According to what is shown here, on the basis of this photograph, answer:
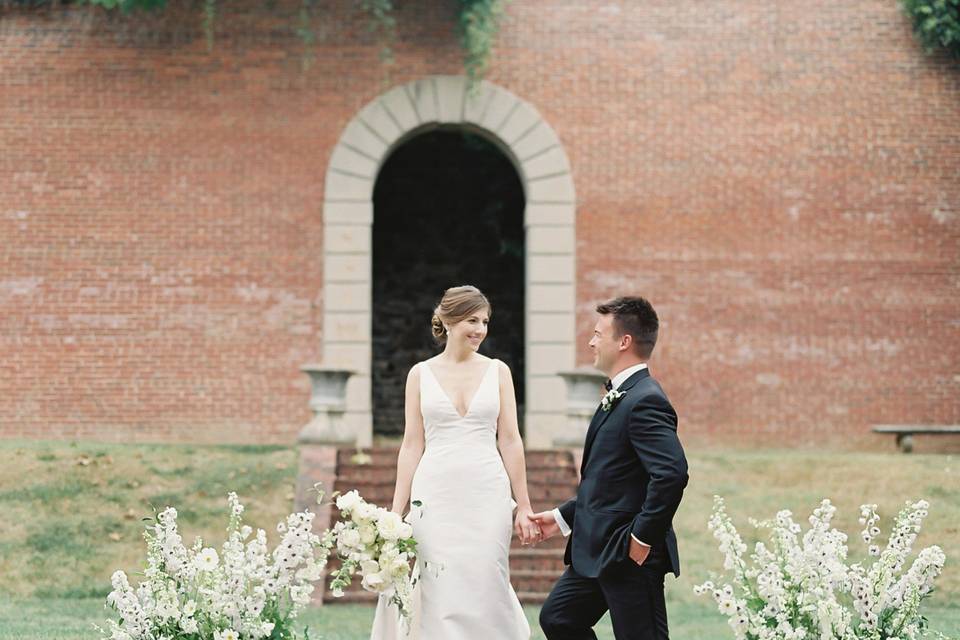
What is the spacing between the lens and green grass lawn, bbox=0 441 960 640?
8305mm

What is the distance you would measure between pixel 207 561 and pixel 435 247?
13.0 metres

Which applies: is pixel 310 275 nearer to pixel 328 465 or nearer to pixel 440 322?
pixel 328 465

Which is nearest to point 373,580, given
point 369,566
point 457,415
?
point 369,566

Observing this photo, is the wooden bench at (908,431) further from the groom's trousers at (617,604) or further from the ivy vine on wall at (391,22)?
the groom's trousers at (617,604)

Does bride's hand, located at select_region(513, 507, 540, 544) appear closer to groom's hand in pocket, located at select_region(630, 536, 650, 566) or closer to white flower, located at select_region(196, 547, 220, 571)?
groom's hand in pocket, located at select_region(630, 536, 650, 566)

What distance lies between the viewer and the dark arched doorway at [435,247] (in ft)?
56.0

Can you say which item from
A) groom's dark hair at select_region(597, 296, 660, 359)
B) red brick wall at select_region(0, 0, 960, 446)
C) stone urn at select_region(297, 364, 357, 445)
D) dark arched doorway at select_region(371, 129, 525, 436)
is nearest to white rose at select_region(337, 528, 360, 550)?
groom's dark hair at select_region(597, 296, 660, 359)

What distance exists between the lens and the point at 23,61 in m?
13.0

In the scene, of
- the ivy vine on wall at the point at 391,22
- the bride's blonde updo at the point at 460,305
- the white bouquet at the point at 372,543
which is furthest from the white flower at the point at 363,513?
the ivy vine on wall at the point at 391,22

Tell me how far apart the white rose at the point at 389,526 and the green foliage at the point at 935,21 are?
10675 millimetres

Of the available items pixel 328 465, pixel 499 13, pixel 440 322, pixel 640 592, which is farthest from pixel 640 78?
pixel 640 592

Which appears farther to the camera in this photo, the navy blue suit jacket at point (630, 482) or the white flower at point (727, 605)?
the white flower at point (727, 605)

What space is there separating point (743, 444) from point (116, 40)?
7.85 meters

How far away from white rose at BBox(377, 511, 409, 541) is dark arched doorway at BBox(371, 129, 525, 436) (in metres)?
12.3
